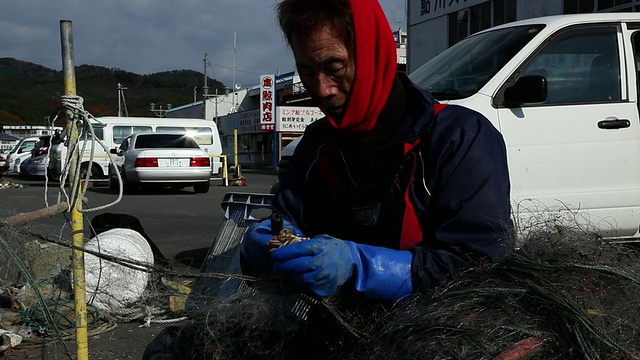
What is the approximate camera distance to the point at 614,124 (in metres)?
4.62

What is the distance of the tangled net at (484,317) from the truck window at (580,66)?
3.32m

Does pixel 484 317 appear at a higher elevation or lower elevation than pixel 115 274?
higher

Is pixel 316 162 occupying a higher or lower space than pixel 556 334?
higher

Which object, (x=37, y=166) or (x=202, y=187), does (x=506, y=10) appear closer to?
(x=202, y=187)

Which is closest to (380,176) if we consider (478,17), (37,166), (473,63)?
(473,63)

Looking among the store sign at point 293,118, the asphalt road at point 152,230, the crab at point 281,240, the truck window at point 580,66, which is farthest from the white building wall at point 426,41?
the crab at point 281,240

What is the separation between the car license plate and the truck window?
39.9 feet

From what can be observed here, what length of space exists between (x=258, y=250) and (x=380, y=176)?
0.41 metres

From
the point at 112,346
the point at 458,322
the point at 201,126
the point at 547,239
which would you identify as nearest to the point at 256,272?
the point at 458,322

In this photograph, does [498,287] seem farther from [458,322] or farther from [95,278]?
[95,278]

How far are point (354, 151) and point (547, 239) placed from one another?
59 centimetres

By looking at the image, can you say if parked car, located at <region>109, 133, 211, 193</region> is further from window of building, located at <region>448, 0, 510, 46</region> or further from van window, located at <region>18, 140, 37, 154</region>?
van window, located at <region>18, 140, 37, 154</region>

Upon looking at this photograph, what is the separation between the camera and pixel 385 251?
1.57 metres

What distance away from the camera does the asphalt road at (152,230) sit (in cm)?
389
